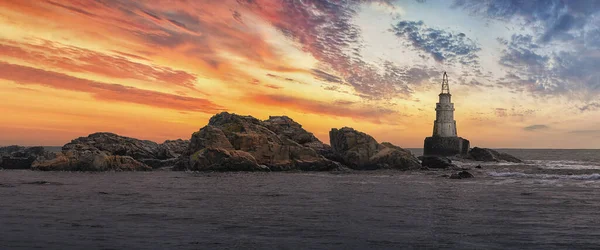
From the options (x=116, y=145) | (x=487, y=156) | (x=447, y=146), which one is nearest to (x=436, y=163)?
(x=487, y=156)

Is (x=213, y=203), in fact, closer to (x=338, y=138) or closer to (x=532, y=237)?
(x=532, y=237)

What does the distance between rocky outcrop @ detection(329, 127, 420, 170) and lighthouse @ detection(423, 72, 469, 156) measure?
3776cm

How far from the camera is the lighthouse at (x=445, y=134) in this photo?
358ft

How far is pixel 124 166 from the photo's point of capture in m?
63.3

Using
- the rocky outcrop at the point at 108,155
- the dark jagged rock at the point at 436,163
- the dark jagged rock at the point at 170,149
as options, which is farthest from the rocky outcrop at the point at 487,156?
the rocky outcrop at the point at 108,155

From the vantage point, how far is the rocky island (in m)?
63.6

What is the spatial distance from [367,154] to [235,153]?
66.5 feet

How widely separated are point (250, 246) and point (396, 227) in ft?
21.4

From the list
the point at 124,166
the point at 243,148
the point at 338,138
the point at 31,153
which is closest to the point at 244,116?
the point at 243,148

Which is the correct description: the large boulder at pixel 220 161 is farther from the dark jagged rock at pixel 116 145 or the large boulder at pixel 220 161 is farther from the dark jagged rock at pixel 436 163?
the dark jagged rock at pixel 436 163

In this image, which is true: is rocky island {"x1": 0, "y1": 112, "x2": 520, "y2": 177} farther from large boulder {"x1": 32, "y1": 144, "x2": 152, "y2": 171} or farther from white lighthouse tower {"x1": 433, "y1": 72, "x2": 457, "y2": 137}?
white lighthouse tower {"x1": 433, "y1": 72, "x2": 457, "y2": 137}

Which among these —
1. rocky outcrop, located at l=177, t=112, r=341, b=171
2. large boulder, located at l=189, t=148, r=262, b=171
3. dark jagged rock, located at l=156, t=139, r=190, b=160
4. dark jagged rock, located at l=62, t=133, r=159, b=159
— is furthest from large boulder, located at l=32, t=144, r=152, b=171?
dark jagged rock, located at l=156, t=139, r=190, b=160

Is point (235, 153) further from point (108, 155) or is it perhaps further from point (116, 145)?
point (116, 145)

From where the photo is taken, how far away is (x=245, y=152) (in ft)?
216
